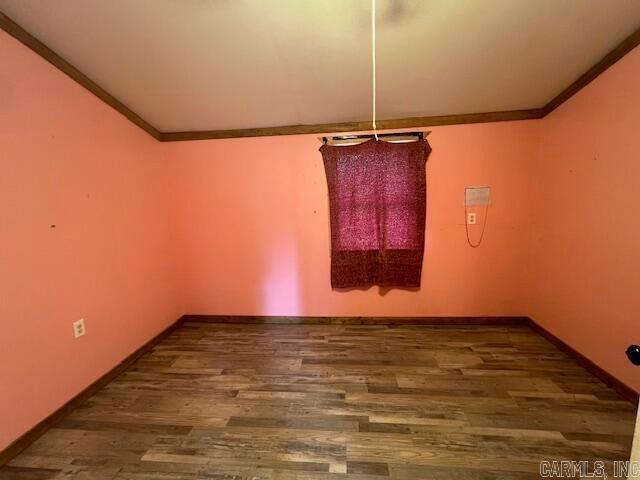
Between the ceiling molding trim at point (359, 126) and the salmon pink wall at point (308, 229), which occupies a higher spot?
the ceiling molding trim at point (359, 126)

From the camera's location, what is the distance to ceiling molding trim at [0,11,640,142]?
1483mm

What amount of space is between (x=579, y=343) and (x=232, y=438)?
2445 mm

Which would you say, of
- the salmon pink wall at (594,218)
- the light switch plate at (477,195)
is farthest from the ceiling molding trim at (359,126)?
the light switch plate at (477,195)

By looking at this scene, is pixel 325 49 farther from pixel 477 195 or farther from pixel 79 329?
pixel 79 329

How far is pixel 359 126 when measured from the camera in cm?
243

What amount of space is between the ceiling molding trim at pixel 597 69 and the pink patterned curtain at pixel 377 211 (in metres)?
0.96

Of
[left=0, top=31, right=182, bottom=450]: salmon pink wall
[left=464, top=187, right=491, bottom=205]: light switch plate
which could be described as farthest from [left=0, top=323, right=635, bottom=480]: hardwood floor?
[left=464, top=187, right=491, bottom=205]: light switch plate

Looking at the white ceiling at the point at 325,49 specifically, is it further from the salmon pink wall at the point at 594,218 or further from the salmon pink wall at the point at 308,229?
the salmon pink wall at the point at 308,229

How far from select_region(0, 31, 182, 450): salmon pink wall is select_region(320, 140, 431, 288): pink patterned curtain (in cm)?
172

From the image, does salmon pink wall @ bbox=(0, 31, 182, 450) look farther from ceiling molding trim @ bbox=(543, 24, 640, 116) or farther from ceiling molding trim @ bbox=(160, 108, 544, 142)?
ceiling molding trim @ bbox=(543, 24, 640, 116)

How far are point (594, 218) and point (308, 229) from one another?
2.12 m

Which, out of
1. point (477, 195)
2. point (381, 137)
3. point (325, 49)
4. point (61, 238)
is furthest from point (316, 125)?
point (61, 238)
